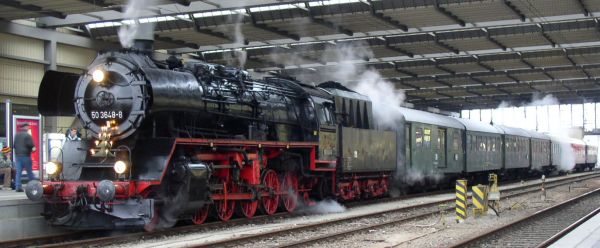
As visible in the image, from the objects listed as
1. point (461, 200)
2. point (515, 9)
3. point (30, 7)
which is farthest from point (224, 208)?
point (515, 9)

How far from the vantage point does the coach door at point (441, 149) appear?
21.2m

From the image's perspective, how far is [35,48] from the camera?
1923cm

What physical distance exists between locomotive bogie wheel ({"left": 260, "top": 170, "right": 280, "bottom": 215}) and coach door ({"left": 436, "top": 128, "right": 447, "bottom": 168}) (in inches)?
377

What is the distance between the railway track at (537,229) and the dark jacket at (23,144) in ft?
26.0

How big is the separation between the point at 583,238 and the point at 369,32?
45.2 ft

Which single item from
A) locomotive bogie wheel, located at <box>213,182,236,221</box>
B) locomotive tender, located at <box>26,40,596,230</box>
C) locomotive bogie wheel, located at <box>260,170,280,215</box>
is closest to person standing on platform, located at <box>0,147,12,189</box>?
locomotive tender, located at <box>26,40,596,230</box>

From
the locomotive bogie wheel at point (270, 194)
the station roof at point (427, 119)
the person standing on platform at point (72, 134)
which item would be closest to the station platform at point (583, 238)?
the locomotive bogie wheel at point (270, 194)

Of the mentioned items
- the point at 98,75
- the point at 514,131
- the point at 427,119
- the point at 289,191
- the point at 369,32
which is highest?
the point at 369,32

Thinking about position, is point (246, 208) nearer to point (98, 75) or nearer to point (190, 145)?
point (190, 145)

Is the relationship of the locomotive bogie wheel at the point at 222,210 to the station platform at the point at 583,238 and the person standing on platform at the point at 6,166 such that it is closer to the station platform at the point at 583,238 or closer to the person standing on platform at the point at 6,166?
the person standing on platform at the point at 6,166

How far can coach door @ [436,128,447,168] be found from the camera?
21.2 metres

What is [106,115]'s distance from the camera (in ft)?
32.3

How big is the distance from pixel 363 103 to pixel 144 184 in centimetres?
834

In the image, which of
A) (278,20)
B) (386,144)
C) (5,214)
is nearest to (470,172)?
(386,144)
